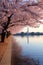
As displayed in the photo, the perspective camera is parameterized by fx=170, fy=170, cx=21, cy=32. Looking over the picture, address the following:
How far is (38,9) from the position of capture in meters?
2.54

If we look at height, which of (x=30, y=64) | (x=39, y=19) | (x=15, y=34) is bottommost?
(x=30, y=64)

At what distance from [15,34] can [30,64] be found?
0.68 meters

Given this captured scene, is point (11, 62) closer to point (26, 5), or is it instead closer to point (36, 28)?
point (36, 28)

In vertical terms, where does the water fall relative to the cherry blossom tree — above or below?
below

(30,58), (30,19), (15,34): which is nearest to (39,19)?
(30,19)

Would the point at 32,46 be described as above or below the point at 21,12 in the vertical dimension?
below

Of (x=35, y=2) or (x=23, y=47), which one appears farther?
(x=23, y=47)

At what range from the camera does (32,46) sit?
10.1 feet

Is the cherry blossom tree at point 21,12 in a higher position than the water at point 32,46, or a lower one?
higher

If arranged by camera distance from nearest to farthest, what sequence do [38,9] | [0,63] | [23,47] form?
[0,63] < [38,9] < [23,47]

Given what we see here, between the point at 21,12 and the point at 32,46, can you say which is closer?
the point at 21,12

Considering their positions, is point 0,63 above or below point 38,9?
below

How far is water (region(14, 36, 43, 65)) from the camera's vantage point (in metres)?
2.59

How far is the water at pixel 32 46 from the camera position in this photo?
2.59 meters
